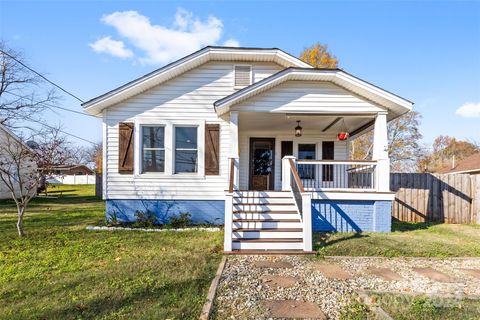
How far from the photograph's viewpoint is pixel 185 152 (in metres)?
8.69

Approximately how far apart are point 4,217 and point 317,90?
1178 centimetres

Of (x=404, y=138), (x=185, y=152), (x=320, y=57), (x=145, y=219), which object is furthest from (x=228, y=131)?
(x=404, y=138)

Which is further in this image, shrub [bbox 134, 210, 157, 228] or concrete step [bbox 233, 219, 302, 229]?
shrub [bbox 134, 210, 157, 228]

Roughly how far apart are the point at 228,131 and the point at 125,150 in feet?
10.7

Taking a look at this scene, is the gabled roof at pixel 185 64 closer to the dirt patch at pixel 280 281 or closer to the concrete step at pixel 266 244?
the concrete step at pixel 266 244

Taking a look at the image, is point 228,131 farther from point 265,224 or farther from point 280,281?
point 280,281

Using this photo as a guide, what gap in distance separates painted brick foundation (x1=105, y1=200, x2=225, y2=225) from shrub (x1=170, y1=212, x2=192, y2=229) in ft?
0.34

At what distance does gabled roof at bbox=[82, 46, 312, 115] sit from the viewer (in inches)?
323

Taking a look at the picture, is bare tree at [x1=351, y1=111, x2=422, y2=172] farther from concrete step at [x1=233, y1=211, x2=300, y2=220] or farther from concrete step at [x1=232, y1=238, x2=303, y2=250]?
concrete step at [x1=232, y1=238, x2=303, y2=250]

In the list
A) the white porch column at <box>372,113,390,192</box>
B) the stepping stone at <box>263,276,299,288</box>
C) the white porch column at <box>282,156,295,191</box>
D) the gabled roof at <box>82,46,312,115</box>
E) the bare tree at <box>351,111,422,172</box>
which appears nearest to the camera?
the stepping stone at <box>263,276,299,288</box>

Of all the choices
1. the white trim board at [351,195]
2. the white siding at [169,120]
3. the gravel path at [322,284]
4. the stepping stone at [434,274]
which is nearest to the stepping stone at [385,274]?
the gravel path at [322,284]

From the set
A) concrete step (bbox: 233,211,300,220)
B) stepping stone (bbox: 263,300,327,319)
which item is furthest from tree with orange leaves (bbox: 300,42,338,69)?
stepping stone (bbox: 263,300,327,319)

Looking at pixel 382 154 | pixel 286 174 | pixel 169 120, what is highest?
pixel 169 120

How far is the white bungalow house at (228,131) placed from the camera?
7434 mm
